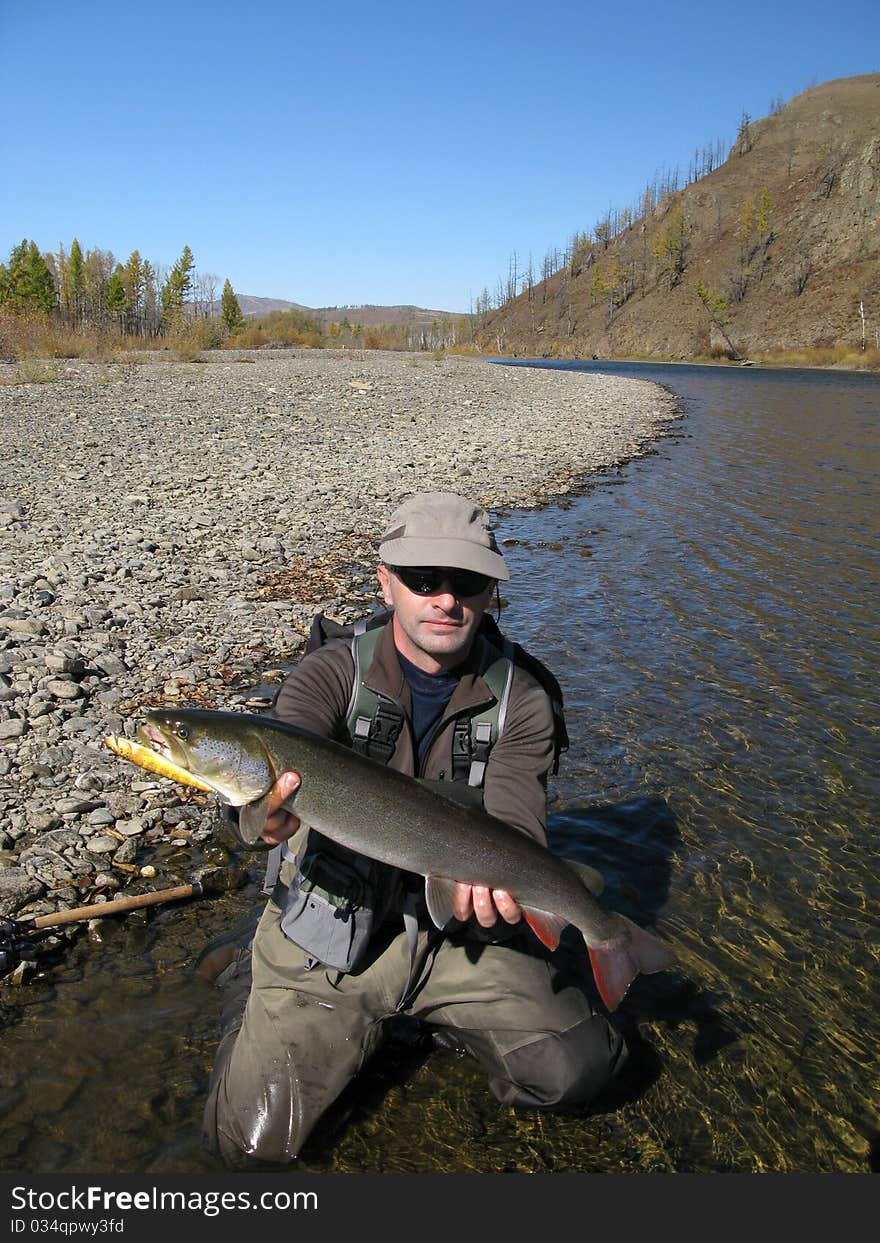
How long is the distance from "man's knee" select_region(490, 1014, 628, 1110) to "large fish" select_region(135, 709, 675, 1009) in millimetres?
505

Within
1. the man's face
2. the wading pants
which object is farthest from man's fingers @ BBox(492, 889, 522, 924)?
the man's face

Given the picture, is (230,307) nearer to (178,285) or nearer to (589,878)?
(178,285)

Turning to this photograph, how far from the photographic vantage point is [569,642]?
355 inches

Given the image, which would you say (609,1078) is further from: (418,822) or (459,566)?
(459,566)

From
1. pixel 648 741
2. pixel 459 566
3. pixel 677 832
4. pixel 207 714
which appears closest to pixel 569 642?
pixel 648 741

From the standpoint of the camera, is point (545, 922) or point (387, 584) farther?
point (387, 584)

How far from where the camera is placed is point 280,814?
115 inches

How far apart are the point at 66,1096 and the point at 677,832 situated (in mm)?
3882

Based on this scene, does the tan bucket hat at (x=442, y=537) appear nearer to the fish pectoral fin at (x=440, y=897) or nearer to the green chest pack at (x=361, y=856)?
the green chest pack at (x=361, y=856)

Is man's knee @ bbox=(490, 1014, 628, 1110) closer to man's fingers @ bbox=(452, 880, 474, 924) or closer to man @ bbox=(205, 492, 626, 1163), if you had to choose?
man @ bbox=(205, 492, 626, 1163)

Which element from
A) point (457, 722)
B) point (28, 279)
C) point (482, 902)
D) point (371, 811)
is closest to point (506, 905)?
point (482, 902)

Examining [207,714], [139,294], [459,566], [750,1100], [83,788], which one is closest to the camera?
[207,714]

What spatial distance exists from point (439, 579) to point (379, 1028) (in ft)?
6.25

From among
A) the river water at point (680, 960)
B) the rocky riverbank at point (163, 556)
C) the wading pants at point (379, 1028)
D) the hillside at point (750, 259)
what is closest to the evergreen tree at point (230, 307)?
the hillside at point (750, 259)
